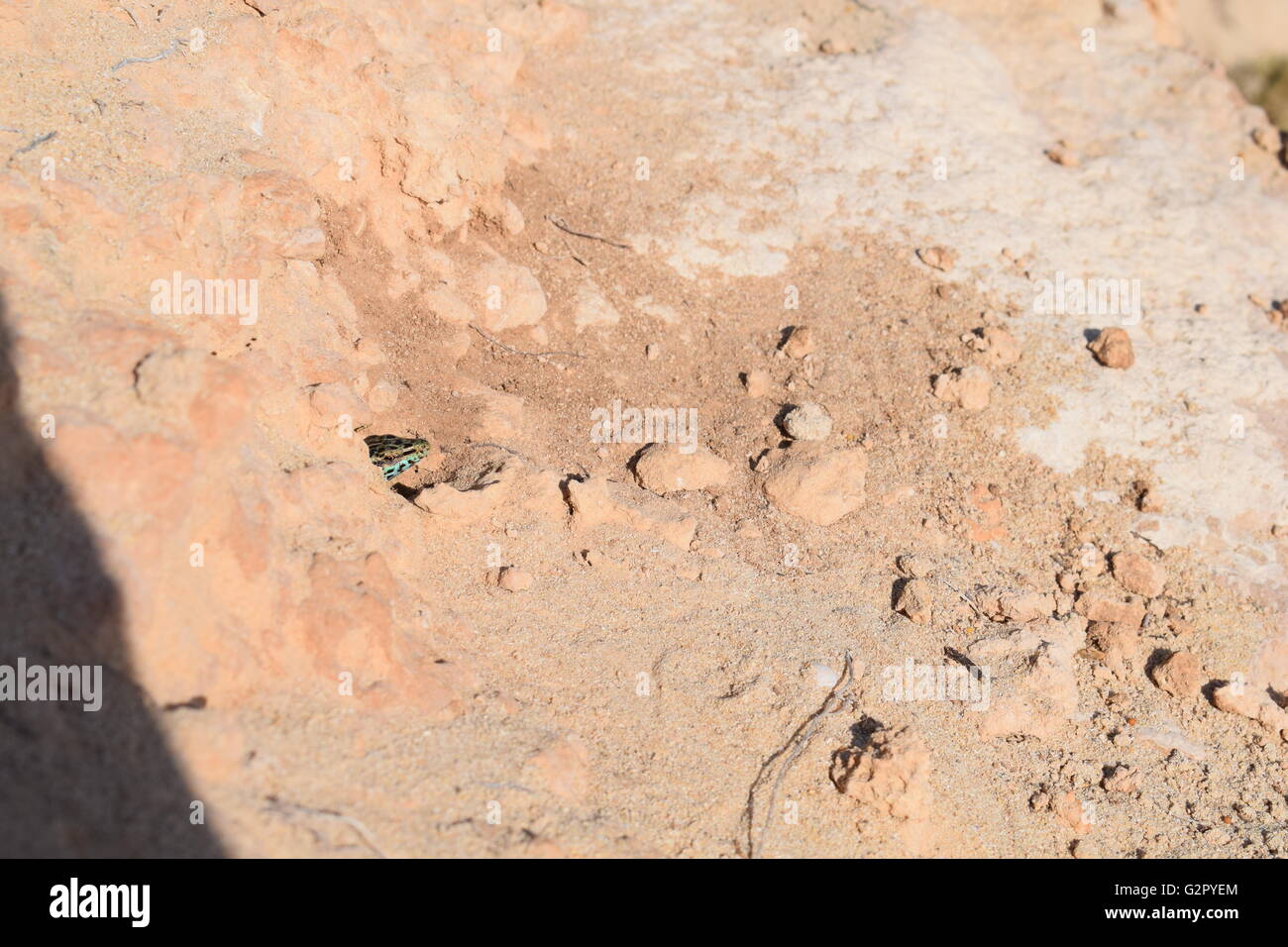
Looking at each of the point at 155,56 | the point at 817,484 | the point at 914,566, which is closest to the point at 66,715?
the point at 155,56

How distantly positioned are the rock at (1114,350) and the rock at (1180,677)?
201 cm

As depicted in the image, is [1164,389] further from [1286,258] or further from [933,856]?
[933,856]

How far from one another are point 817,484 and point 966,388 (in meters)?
1.31

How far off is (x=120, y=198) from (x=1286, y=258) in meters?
7.61

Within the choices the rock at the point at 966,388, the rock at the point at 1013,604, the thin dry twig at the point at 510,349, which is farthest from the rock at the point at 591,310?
the rock at the point at 1013,604

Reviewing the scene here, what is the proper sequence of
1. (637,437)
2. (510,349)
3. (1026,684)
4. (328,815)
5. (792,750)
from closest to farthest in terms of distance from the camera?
(328,815), (792,750), (1026,684), (637,437), (510,349)


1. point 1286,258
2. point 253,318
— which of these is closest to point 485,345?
point 253,318

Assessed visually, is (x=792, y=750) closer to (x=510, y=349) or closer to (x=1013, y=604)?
(x=1013, y=604)

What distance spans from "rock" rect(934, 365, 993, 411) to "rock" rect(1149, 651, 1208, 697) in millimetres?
1818

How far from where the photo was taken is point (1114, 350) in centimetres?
607

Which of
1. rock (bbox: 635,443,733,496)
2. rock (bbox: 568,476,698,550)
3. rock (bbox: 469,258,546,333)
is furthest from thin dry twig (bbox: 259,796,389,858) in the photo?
rock (bbox: 469,258,546,333)

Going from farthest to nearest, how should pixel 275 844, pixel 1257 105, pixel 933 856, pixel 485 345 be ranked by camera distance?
pixel 1257 105 < pixel 485 345 < pixel 933 856 < pixel 275 844

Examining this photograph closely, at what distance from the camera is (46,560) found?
119 inches

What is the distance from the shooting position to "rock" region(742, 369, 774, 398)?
19.3 feet
